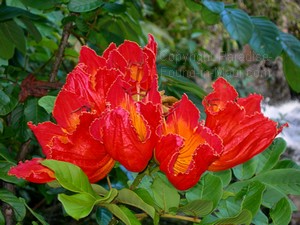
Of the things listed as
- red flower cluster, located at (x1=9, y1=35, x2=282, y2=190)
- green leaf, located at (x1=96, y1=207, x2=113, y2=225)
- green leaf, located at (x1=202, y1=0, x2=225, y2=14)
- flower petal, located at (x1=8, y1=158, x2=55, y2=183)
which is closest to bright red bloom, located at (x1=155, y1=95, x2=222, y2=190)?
red flower cluster, located at (x1=9, y1=35, x2=282, y2=190)

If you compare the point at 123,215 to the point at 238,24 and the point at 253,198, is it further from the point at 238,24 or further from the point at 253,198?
the point at 238,24

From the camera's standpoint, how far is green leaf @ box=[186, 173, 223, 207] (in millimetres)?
511

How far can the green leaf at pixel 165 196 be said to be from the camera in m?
0.49

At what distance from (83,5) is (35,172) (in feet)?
1.38

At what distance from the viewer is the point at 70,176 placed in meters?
0.44

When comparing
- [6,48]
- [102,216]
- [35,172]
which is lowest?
[102,216]

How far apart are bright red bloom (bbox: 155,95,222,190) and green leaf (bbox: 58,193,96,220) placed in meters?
0.07

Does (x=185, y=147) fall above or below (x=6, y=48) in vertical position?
above

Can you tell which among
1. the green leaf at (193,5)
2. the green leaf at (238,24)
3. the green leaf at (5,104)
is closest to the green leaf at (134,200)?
the green leaf at (5,104)

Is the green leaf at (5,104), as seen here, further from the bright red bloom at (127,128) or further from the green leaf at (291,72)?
the green leaf at (291,72)

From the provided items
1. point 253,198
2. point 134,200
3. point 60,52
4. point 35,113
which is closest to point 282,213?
point 253,198

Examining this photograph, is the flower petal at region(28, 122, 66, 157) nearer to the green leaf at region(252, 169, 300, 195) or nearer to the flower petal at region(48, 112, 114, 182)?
the flower petal at region(48, 112, 114, 182)

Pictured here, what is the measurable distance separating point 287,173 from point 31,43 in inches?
39.5

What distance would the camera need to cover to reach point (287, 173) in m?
0.59
